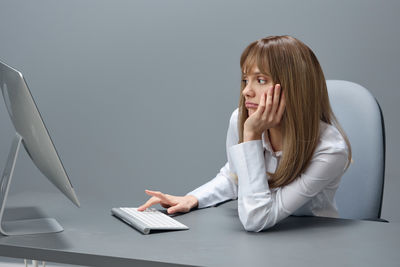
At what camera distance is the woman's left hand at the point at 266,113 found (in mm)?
1266

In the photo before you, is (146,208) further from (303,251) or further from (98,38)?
(98,38)

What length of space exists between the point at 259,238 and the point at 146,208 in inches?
15.1

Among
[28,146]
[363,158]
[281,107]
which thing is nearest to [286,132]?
[281,107]

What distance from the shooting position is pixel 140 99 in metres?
2.66

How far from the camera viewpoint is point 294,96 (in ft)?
4.16

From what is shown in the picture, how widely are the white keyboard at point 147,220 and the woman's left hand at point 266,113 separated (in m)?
0.30

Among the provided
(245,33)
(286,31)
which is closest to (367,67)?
(286,31)

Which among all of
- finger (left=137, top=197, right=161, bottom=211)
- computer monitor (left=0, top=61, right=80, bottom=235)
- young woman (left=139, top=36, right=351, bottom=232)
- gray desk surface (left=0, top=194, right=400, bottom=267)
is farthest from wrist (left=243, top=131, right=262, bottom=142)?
computer monitor (left=0, top=61, right=80, bottom=235)

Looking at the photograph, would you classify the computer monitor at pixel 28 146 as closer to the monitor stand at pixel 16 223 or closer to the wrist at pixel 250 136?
the monitor stand at pixel 16 223

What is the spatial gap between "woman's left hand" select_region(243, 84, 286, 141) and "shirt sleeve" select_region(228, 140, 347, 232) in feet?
0.11

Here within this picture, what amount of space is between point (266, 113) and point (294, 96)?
0.08 meters

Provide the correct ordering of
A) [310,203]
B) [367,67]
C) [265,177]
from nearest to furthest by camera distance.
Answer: [265,177]
[310,203]
[367,67]

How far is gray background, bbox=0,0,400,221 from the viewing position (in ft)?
7.65

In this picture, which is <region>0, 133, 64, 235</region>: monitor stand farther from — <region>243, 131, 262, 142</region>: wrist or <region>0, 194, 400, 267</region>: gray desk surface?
<region>243, 131, 262, 142</region>: wrist
